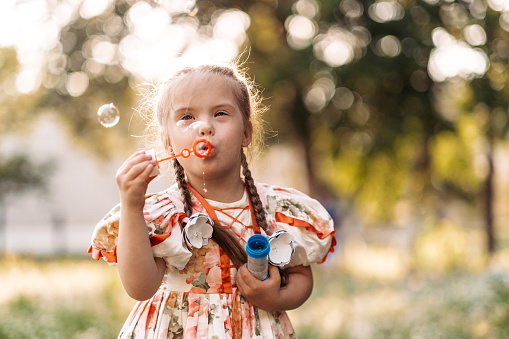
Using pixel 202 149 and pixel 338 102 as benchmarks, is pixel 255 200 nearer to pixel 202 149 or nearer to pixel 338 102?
pixel 202 149

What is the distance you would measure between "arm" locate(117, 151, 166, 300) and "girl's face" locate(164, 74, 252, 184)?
0.72 ft

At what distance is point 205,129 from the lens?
200 centimetres

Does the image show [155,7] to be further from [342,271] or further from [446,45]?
[342,271]

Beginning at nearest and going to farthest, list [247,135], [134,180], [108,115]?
1. [134,180]
2. [247,135]
3. [108,115]

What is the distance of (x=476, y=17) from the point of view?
9.25 meters

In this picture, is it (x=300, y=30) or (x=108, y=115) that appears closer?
(x=108, y=115)

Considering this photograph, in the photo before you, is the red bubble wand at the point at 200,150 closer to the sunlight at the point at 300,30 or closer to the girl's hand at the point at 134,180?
the girl's hand at the point at 134,180

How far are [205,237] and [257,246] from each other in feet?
0.56

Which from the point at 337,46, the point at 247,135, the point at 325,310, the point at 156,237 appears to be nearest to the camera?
the point at 156,237

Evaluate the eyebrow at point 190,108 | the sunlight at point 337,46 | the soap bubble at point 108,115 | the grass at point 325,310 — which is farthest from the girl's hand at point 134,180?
the sunlight at point 337,46

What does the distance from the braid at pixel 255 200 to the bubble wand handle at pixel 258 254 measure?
17cm

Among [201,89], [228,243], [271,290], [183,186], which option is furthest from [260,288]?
[201,89]

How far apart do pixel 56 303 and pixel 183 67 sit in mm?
4279

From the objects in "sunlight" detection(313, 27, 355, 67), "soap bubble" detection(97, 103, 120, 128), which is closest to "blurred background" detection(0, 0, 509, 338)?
"sunlight" detection(313, 27, 355, 67)
